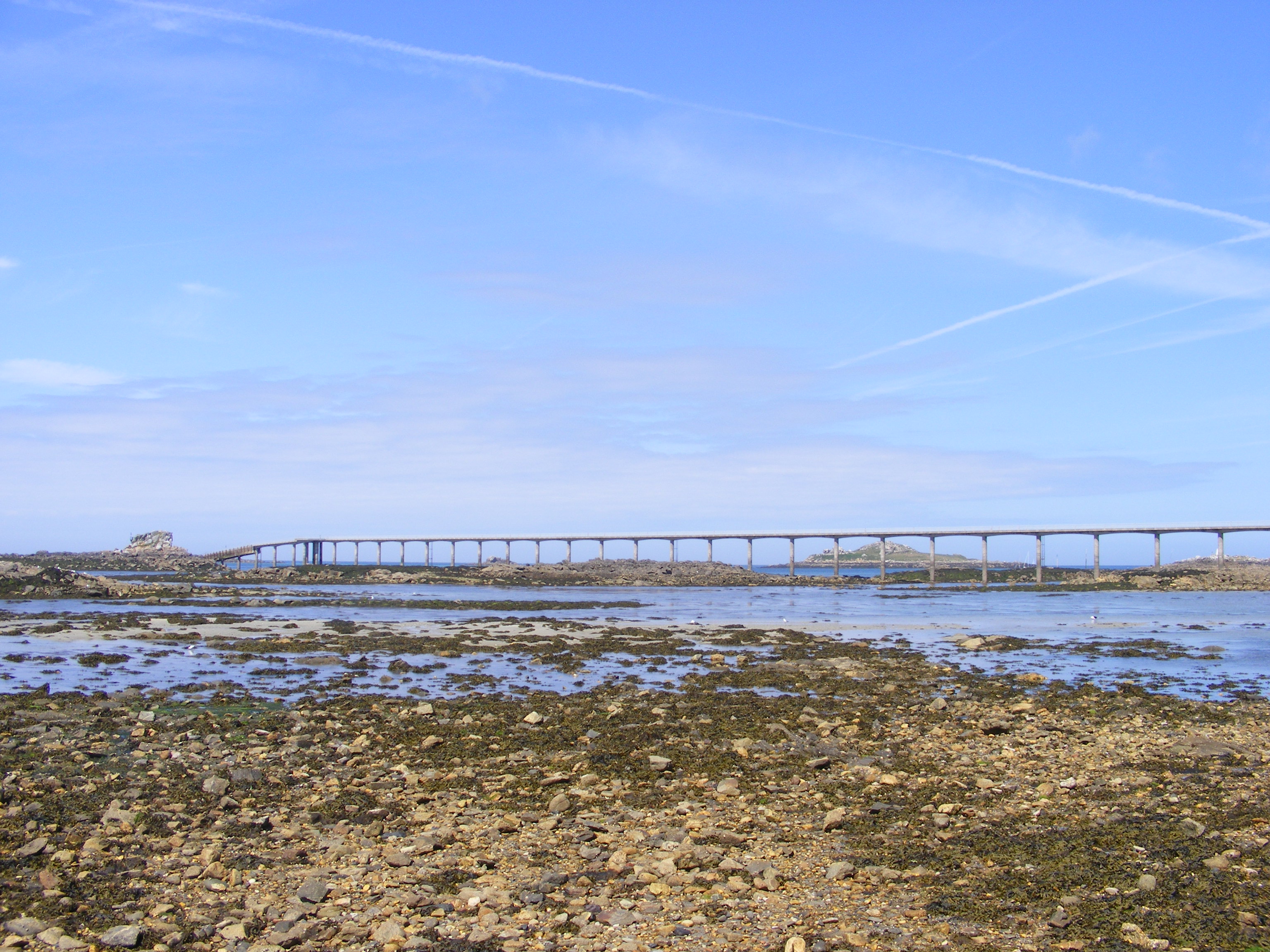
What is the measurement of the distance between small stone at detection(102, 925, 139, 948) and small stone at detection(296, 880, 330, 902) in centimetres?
80

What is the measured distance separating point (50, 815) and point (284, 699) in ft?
30.0

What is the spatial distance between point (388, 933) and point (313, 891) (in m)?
1.23

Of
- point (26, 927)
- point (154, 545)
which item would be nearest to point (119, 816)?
point (26, 927)

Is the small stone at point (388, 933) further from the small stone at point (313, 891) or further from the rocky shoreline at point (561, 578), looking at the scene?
the rocky shoreline at point (561, 578)

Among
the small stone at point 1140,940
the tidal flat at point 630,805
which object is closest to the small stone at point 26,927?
the tidal flat at point 630,805

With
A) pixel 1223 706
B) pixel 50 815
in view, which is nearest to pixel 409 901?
pixel 50 815

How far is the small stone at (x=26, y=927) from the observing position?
7.49 m

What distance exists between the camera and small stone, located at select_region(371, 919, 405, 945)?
24.6 feet

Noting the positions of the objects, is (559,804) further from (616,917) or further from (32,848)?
(32,848)

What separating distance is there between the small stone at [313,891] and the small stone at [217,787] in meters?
3.73

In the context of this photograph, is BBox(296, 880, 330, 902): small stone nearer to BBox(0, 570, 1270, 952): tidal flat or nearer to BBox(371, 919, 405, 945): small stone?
BBox(0, 570, 1270, 952): tidal flat

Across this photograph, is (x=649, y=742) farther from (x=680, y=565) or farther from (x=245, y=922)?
(x=680, y=565)

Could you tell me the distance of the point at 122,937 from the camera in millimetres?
7398

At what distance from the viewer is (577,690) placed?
2145 cm
